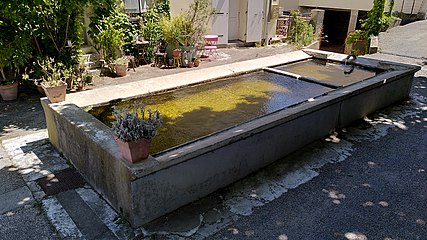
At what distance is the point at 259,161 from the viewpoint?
166 inches

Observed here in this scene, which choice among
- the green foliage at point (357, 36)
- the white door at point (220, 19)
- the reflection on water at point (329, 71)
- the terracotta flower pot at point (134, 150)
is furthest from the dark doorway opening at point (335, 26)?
the terracotta flower pot at point (134, 150)

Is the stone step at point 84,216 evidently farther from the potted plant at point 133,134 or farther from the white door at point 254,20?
the white door at point 254,20

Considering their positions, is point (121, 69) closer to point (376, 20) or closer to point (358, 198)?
point (358, 198)

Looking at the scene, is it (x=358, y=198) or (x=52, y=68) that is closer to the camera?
(x=358, y=198)

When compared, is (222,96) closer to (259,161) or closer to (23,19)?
(259,161)

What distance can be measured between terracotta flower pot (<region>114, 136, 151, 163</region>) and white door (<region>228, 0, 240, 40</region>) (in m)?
9.58

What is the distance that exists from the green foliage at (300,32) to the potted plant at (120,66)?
6976mm

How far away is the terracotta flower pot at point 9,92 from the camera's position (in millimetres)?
6713

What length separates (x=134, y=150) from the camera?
3.07 meters

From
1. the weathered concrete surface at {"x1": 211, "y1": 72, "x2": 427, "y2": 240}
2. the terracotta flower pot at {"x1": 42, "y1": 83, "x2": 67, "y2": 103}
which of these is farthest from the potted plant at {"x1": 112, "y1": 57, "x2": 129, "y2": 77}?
the weathered concrete surface at {"x1": 211, "y1": 72, "x2": 427, "y2": 240}

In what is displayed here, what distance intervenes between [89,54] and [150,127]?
248 inches

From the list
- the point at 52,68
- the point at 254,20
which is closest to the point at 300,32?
the point at 254,20

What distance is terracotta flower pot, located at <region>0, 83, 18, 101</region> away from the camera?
6.71m

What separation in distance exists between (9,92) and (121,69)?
2.49 m
